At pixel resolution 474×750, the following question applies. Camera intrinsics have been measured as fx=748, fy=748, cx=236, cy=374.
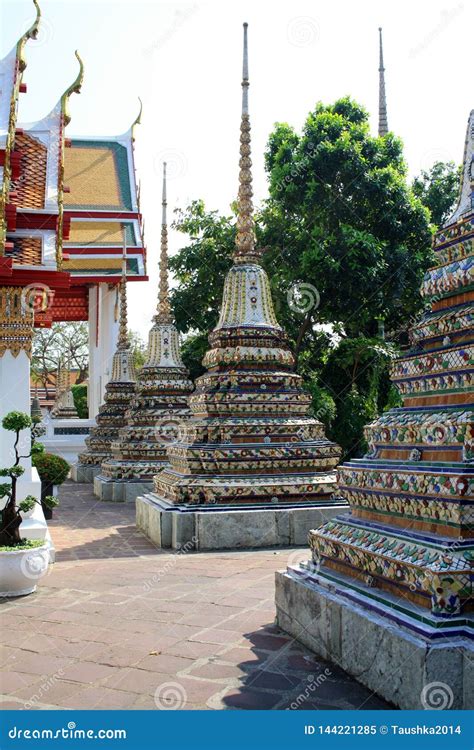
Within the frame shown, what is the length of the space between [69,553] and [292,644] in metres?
4.52

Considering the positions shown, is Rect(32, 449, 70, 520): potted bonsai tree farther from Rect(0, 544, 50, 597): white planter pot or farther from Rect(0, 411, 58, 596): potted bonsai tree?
Rect(0, 544, 50, 597): white planter pot

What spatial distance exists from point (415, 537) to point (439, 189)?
19780 millimetres

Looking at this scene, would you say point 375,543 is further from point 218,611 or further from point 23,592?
point 23,592

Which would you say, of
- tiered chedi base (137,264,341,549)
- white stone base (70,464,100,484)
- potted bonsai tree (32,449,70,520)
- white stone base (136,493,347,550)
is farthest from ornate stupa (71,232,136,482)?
white stone base (136,493,347,550)

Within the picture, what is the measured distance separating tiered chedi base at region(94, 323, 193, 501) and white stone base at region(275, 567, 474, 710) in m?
9.68

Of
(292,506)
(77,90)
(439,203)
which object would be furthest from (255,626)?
(439,203)

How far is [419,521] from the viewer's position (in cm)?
419

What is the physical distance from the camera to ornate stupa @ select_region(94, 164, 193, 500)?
48.8 ft

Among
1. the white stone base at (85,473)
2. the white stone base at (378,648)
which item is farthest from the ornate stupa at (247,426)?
the white stone base at (85,473)

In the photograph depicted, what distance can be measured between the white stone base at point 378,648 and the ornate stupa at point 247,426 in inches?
155

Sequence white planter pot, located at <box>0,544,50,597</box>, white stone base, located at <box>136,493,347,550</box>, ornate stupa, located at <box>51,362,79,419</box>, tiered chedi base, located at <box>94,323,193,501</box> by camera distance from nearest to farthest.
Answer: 1. white planter pot, located at <box>0,544,50,597</box>
2. white stone base, located at <box>136,493,347,550</box>
3. tiered chedi base, located at <box>94,323,193,501</box>
4. ornate stupa, located at <box>51,362,79,419</box>

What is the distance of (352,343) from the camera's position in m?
17.2

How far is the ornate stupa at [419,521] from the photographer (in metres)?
3.61

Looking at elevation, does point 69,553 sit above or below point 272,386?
below
